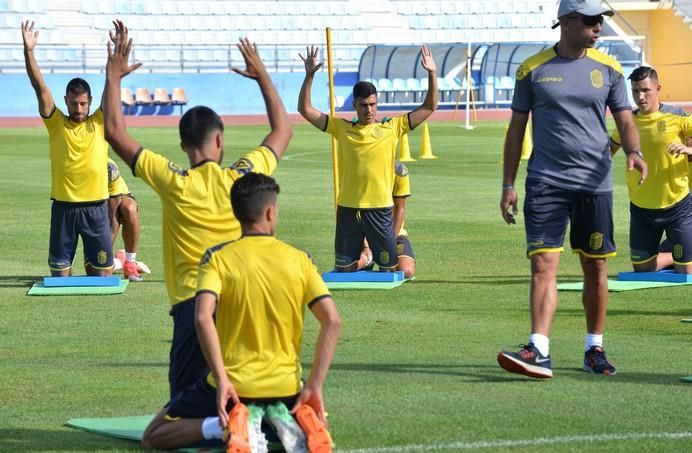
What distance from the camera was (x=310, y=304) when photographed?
625cm

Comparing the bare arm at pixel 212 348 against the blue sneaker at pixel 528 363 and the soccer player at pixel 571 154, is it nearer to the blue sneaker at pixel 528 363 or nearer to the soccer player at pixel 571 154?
the blue sneaker at pixel 528 363

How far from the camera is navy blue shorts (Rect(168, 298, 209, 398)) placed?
702cm

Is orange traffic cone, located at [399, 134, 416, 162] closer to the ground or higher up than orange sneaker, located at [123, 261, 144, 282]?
higher up

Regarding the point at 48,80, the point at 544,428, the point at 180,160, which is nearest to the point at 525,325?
the point at 544,428

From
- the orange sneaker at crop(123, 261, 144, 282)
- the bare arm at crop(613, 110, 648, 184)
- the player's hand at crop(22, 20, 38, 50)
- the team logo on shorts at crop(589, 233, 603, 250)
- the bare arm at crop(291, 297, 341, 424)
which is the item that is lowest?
the orange sneaker at crop(123, 261, 144, 282)

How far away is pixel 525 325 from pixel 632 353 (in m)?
1.55

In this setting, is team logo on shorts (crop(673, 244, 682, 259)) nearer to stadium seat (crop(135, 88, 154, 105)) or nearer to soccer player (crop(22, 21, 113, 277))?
Answer: soccer player (crop(22, 21, 113, 277))

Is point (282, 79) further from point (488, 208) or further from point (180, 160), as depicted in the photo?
point (488, 208)

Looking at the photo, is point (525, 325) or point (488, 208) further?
point (488, 208)

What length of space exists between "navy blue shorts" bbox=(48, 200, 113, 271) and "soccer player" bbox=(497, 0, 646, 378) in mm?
6016

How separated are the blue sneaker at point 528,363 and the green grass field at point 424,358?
8 cm

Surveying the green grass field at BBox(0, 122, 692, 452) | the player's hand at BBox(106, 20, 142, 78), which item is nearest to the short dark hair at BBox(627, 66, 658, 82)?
the green grass field at BBox(0, 122, 692, 452)

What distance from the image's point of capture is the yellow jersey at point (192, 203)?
23.2 ft

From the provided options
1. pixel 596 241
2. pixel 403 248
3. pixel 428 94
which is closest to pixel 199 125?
pixel 596 241
